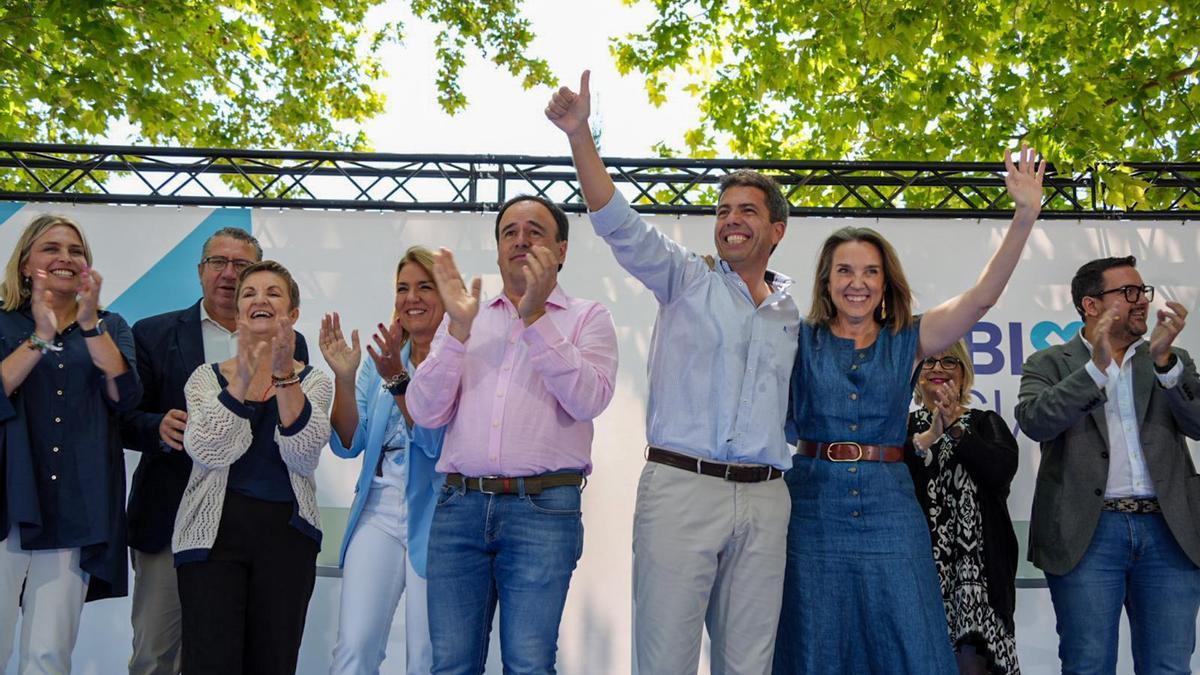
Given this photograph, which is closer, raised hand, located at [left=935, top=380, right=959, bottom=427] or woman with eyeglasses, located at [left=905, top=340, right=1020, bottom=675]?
raised hand, located at [left=935, top=380, right=959, bottom=427]

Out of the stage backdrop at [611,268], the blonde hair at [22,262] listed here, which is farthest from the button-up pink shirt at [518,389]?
the stage backdrop at [611,268]

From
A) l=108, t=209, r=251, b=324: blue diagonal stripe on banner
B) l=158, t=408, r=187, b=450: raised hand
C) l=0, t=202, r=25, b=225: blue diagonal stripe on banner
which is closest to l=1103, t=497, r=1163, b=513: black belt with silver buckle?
l=158, t=408, r=187, b=450: raised hand

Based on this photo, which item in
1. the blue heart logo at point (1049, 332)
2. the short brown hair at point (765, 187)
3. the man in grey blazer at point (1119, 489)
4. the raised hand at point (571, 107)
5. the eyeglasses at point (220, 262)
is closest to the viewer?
the raised hand at point (571, 107)

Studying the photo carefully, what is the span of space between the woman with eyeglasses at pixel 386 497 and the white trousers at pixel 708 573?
0.83 metres

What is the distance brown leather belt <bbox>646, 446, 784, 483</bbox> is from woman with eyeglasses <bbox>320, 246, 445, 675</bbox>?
85 centimetres

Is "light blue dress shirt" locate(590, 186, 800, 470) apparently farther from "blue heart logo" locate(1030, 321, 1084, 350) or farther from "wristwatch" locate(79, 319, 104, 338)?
"blue heart logo" locate(1030, 321, 1084, 350)

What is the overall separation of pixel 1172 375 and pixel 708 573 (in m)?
1.99

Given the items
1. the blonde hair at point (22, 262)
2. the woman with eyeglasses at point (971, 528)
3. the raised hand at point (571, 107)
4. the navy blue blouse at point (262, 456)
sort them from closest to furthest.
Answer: the raised hand at point (571, 107) < the navy blue blouse at point (262, 456) < the blonde hair at point (22, 262) < the woman with eyeglasses at point (971, 528)

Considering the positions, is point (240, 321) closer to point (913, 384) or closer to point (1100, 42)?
point (913, 384)

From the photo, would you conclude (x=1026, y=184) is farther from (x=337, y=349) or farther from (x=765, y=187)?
(x=337, y=349)

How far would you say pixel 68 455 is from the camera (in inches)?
142

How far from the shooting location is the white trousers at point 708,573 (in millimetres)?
2986

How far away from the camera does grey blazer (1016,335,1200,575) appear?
3.82 metres

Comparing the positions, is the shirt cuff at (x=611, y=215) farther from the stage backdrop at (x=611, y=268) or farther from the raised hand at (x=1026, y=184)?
the stage backdrop at (x=611, y=268)
